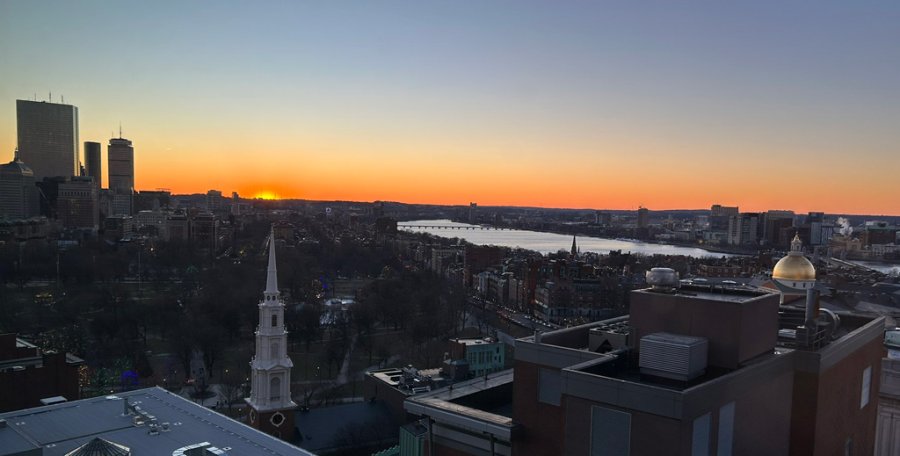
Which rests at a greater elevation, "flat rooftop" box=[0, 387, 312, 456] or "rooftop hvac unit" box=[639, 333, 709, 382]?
"rooftop hvac unit" box=[639, 333, 709, 382]

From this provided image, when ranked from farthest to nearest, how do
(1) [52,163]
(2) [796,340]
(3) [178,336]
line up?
(1) [52,163] → (3) [178,336] → (2) [796,340]

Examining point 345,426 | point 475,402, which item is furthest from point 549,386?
point 345,426

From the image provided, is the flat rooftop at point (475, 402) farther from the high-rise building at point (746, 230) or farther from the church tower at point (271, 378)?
the high-rise building at point (746, 230)

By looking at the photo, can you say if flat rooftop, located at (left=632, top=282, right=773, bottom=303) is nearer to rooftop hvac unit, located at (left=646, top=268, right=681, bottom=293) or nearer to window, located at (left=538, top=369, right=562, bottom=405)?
rooftop hvac unit, located at (left=646, top=268, right=681, bottom=293)

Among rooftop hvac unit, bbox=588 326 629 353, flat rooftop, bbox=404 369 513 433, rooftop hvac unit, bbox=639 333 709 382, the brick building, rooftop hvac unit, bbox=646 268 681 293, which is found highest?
rooftop hvac unit, bbox=646 268 681 293

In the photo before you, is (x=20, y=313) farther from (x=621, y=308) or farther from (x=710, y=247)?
(x=710, y=247)

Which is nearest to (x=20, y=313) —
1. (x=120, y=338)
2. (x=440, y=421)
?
(x=120, y=338)

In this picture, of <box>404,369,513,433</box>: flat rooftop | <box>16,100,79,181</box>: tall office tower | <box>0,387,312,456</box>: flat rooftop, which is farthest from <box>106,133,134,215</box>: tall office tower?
<box>404,369,513,433</box>: flat rooftop
